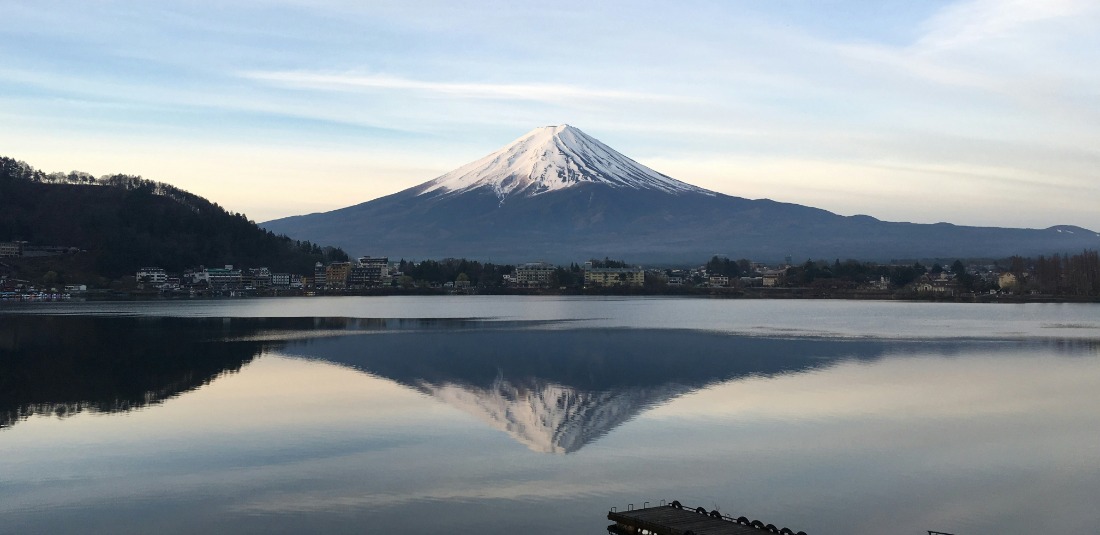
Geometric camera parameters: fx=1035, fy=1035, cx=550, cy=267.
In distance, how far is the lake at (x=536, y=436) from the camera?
31.5 ft

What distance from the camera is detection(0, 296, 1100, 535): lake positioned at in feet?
31.5

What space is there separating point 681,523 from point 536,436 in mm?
5026

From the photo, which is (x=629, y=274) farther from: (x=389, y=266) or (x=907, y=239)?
(x=907, y=239)

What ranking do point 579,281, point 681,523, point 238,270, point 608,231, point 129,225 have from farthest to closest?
1. point 608,231
2. point 579,281
3. point 238,270
4. point 129,225
5. point 681,523

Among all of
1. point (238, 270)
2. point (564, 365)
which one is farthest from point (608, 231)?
point (564, 365)

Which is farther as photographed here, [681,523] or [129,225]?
[129,225]

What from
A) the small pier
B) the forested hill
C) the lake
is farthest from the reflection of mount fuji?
the forested hill

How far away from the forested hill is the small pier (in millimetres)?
70978

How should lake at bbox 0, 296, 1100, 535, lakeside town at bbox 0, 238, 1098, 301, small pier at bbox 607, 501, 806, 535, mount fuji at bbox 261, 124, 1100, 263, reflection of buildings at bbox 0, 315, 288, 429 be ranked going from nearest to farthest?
1. small pier at bbox 607, 501, 806, 535
2. lake at bbox 0, 296, 1100, 535
3. reflection of buildings at bbox 0, 315, 288, 429
4. lakeside town at bbox 0, 238, 1098, 301
5. mount fuji at bbox 261, 124, 1100, 263

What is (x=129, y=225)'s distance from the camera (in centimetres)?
7875

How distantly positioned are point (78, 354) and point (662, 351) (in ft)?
44.8

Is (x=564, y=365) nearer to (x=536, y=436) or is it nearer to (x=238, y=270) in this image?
(x=536, y=436)

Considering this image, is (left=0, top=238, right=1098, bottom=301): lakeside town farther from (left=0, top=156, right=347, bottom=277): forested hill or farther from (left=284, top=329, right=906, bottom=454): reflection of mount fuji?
(left=284, top=329, right=906, bottom=454): reflection of mount fuji

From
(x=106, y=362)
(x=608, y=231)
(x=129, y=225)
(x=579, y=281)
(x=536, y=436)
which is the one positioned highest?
(x=608, y=231)
